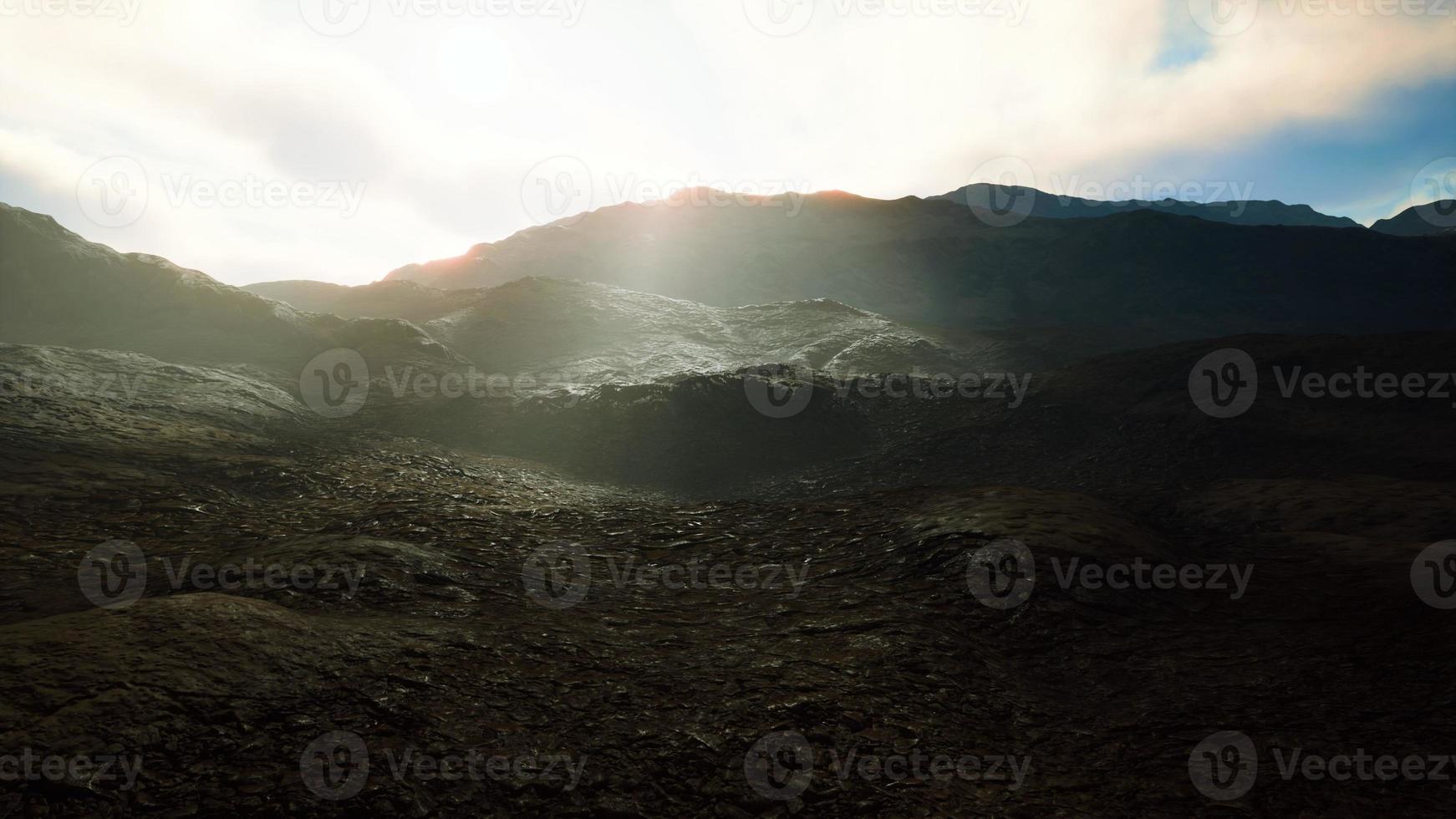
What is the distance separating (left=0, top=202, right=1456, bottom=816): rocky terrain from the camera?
21.4 feet

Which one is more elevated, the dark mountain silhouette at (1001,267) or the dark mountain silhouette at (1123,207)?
the dark mountain silhouette at (1123,207)

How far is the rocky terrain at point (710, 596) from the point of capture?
21.4ft

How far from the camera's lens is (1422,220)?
9988 centimetres

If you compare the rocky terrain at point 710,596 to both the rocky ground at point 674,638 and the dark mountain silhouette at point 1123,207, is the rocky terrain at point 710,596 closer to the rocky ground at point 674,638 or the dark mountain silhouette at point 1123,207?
the rocky ground at point 674,638

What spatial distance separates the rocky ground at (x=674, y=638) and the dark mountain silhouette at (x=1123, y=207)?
95.0 m

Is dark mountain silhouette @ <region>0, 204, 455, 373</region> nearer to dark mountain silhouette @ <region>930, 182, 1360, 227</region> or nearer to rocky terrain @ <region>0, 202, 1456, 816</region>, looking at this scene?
rocky terrain @ <region>0, 202, 1456, 816</region>

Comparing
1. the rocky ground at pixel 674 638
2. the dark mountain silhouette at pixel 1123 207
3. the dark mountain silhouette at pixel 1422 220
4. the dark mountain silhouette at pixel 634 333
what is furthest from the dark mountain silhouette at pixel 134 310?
the dark mountain silhouette at pixel 1422 220

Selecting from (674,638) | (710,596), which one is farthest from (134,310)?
(674,638)

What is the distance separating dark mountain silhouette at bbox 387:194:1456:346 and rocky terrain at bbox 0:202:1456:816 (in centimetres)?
4374

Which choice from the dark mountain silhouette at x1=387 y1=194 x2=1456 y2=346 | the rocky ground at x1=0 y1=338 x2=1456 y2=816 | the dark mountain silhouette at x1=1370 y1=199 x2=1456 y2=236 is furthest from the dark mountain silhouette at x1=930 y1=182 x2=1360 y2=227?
the rocky ground at x1=0 y1=338 x2=1456 y2=816

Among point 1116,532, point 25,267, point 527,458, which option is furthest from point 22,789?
point 25,267

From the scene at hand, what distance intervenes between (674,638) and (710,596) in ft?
6.53

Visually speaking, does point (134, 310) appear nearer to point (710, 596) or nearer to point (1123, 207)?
point (710, 596)

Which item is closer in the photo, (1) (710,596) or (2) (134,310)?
(1) (710,596)
